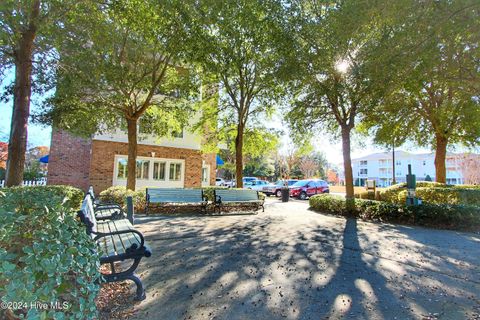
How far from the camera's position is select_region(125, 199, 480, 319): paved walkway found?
3242mm

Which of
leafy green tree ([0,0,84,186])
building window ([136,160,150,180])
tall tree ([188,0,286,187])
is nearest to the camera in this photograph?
leafy green tree ([0,0,84,186])

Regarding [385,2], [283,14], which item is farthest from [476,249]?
[283,14]

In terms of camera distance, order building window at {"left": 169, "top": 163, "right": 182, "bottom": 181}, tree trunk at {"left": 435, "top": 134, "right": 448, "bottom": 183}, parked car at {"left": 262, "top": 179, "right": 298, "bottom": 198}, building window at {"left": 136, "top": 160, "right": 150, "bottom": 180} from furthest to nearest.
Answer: parked car at {"left": 262, "top": 179, "right": 298, "bottom": 198} < building window at {"left": 169, "top": 163, "right": 182, "bottom": 181} < building window at {"left": 136, "top": 160, "right": 150, "bottom": 180} < tree trunk at {"left": 435, "top": 134, "right": 448, "bottom": 183}

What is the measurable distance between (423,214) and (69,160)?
19935 mm

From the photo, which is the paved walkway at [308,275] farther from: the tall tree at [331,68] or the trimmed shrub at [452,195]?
the trimmed shrub at [452,195]

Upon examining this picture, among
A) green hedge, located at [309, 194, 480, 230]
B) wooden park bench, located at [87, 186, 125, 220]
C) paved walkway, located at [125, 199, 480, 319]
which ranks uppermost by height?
wooden park bench, located at [87, 186, 125, 220]

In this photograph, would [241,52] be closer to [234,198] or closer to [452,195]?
[234,198]

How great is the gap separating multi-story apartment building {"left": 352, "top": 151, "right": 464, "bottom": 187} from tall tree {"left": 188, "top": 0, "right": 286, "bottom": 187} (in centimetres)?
5550

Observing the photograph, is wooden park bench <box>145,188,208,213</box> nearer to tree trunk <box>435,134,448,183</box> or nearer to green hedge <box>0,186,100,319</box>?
green hedge <box>0,186,100,319</box>

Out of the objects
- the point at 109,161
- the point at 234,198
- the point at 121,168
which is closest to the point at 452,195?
the point at 234,198

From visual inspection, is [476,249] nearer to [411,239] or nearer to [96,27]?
[411,239]

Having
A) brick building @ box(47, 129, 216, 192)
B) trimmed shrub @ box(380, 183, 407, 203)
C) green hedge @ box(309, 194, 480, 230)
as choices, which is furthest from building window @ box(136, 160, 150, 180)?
trimmed shrub @ box(380, 183, 407, 203)

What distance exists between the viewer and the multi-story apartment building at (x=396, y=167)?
6744 cm

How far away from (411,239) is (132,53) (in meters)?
12.0
